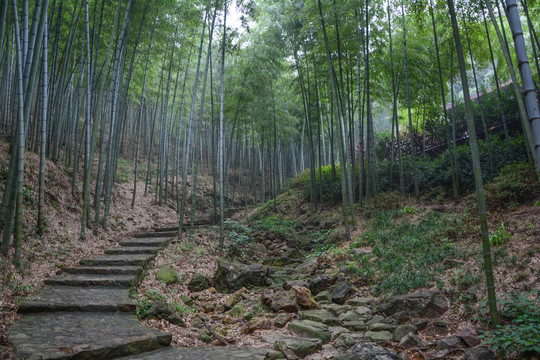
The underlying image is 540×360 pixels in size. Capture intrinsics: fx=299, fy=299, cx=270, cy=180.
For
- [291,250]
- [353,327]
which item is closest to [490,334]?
[353,327]

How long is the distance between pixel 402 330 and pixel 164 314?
260 cm

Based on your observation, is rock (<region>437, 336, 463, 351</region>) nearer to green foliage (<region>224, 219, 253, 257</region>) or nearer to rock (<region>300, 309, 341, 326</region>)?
rock (<region>300, 309, 341, 326</region>)

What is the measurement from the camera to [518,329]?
2434mm

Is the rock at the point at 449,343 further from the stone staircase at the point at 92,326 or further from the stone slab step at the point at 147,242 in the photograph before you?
the stone slab step at the point at 147,242

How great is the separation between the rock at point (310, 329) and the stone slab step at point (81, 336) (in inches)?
54.6

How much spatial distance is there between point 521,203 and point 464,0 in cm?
394

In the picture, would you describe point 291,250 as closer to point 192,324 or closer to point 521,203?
point 192,324

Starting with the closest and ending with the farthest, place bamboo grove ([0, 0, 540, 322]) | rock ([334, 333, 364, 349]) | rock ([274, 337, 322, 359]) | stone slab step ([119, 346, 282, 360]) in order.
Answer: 1. stone slab step ([119, 346, 282, 360])
2. rock ([274, 337, 322, 359])
3. rock ([334, 333, 364, 349])
4. bamboo grove ([0, 0, 540, 322])

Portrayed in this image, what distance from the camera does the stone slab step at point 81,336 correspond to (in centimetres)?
229

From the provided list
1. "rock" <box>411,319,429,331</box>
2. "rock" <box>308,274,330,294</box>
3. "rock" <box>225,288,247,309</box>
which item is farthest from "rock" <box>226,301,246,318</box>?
"rock" <box>411,319,429,331</box>

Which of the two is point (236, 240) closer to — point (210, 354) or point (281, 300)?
point (281, 300)

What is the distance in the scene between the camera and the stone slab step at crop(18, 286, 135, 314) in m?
3.17

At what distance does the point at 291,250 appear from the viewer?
690cm

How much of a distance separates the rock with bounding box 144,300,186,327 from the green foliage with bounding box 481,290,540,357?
300 centimetres
